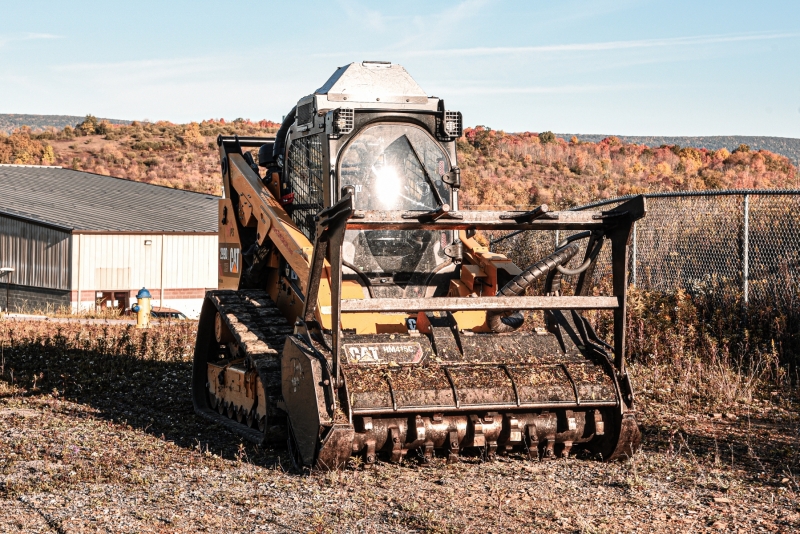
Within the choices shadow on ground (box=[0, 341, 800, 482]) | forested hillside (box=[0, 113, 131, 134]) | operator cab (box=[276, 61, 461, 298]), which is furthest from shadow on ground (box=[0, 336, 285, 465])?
forested hillside (box=[0, 113, 131, 134])

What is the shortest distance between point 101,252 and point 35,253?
3.05 meters

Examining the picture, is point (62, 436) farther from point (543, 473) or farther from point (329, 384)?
point (543, 473)

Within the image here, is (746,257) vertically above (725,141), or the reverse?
(725,141)

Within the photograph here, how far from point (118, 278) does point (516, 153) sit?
26.0m

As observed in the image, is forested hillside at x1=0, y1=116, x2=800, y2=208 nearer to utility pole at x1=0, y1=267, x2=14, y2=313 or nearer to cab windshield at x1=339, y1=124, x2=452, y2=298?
utility pole at x1=0, y1=267, x2=14, y2=313

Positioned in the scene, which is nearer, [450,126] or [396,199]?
[396,199]

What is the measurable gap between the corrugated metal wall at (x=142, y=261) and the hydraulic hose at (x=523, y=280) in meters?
28.8

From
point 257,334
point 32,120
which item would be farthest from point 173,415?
point 32,120

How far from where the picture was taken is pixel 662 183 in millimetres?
39500

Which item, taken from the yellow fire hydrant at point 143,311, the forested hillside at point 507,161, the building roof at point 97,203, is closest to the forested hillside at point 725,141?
the forested hillside at point 507,161

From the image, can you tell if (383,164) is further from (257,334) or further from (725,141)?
(725,141)

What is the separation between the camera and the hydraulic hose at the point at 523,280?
8.10 meters

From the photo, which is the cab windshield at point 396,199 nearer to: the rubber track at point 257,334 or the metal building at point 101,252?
the rubber track at point 257,334

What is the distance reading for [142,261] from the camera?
36281 mm
